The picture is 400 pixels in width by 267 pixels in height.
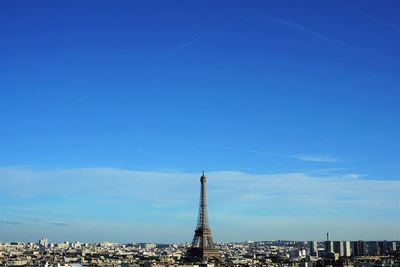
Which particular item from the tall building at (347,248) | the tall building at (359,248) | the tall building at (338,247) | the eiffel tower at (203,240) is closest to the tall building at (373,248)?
the tall building at (359,248)

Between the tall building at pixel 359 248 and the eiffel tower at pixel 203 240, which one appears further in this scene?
the tall building at pixel 359 248

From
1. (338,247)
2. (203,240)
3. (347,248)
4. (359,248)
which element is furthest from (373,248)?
(203,240)

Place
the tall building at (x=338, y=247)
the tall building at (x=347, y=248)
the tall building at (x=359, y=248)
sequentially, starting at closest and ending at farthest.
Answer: the tall building at (x=338, y=247)
the tall building at (x=347, y=248)
the tall building at (x=359, y=248)

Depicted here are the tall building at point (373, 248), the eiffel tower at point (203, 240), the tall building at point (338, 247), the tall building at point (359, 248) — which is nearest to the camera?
the eiffel tower at point (203, 240)

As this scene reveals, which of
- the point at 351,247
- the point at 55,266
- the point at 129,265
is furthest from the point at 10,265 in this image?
the point at 351,247

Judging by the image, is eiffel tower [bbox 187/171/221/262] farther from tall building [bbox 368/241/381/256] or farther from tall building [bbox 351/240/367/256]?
tall building [bbox 368/241/381/256]

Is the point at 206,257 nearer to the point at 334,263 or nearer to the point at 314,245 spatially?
the point at 334,263

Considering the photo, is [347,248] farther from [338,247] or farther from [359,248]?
[359,248]

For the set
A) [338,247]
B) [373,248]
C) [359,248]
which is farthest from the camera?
[373,248]

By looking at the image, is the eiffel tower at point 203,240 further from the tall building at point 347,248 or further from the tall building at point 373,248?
the tall building at point 373,248
